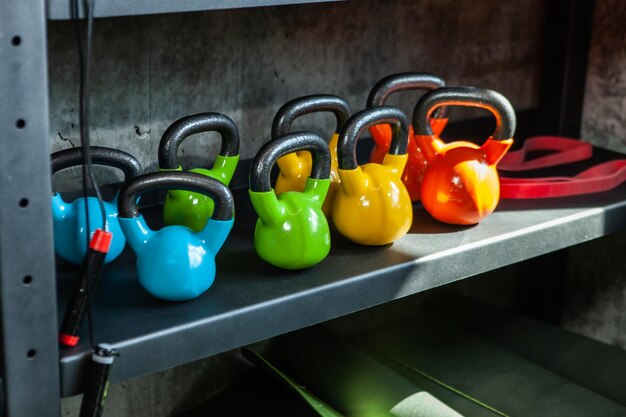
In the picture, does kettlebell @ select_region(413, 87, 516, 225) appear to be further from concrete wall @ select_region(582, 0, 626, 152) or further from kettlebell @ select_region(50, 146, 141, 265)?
concrete wall @ select_region(582, 0, 626, 152)

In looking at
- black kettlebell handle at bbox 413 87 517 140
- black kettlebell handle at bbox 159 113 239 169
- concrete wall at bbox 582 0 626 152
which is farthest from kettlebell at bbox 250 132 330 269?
concrete wall at bbox 582 0 626 152

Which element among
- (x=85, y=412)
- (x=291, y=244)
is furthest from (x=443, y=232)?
(x=85, y=412)

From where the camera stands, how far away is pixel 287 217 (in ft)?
3.62

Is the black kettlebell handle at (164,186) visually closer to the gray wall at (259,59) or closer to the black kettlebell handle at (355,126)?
the black kettlebell handle at (355,126)

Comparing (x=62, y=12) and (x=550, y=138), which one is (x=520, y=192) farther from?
(x=62, y=12)

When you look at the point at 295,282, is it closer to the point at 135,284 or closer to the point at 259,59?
the point at 135,284

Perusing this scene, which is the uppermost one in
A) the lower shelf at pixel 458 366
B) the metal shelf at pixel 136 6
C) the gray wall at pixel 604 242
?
the metal shelf at pixel 136 6

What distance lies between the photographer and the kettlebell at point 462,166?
1264 mm

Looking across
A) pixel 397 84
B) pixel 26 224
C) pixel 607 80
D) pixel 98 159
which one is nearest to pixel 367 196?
pixel 397 84

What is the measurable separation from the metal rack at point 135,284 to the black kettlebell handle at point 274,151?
4.7 inches

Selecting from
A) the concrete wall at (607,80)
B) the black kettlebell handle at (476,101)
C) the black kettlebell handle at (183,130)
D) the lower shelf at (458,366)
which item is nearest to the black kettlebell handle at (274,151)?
the black kettlebell handle at (183,130)

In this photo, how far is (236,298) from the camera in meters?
1.05

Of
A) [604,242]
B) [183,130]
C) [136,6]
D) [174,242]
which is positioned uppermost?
[136,6]

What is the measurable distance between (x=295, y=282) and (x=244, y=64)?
0.47 m
